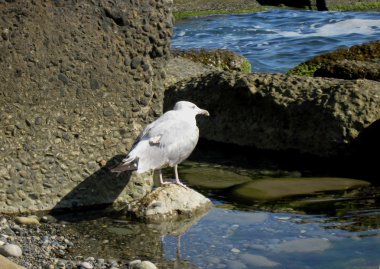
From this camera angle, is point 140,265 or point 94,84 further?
point 94,84

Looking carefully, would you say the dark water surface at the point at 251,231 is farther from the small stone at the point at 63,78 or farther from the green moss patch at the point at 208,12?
the green moss patch at the point at 208,12

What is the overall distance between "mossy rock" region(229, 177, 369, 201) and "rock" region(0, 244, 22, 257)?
2356 mm

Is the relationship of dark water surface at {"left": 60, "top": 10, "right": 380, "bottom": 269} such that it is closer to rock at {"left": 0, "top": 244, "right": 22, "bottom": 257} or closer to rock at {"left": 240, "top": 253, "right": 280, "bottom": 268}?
rock at {"left": 240, "top": 253, "right": 280, "bottom": 268}

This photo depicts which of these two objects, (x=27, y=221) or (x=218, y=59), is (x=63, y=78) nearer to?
(x=27, y=221)

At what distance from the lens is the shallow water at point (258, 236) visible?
18.2 feet

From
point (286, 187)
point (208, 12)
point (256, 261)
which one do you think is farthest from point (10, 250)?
point (208, 12)

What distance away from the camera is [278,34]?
20.8 meters

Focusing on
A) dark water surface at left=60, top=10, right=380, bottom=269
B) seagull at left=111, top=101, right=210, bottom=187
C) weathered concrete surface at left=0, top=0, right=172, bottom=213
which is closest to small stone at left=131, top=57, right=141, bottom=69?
weathered concrete surface at left=0, top=0, right=172, bottom=213

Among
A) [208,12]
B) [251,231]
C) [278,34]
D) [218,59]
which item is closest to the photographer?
[251,231]

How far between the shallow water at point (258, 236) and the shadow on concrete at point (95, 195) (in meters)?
0.23

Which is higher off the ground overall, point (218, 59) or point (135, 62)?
point (135, 62)

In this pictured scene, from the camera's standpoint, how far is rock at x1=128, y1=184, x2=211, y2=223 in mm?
6266

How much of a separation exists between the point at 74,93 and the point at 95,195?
765 mm

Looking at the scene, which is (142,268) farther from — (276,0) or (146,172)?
(276,0)
